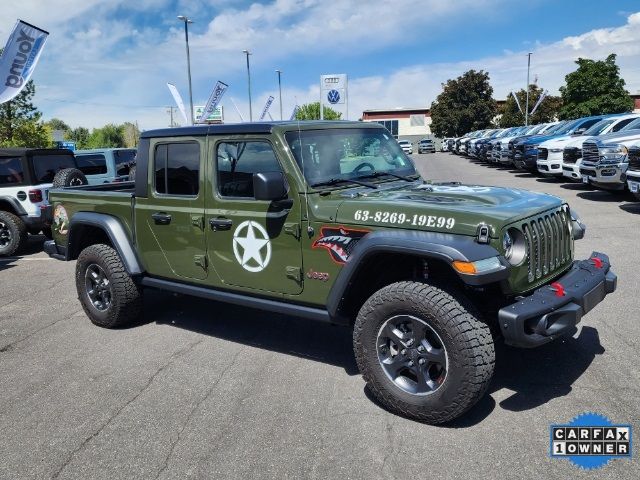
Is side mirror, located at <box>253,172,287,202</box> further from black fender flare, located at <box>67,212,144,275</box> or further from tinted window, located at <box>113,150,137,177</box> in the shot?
tinted window, located at <box>113,150,137,177</box>

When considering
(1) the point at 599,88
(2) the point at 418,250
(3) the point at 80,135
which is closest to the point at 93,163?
(2) the point at 418,250

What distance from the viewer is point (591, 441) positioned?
9.87 feet

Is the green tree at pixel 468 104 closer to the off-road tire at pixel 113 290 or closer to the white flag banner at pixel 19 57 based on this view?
the white flag banner at pixel 19 57

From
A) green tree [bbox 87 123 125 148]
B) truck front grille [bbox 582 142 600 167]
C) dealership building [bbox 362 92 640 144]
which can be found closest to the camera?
truck front grille [bbox 582 142 600 167]

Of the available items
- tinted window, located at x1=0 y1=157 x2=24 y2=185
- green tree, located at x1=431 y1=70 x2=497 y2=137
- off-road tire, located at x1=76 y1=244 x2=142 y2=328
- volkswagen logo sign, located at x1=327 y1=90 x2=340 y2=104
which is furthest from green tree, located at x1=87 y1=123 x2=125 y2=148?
off-road tire, located at x1=76 y1=244 x2=142 y2=328

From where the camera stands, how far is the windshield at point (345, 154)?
391 centimetres

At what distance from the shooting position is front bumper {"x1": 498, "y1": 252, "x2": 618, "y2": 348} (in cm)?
296

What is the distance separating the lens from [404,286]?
328cm

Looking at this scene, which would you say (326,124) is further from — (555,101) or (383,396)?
(555,101)

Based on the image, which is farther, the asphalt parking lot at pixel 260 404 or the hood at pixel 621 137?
the hood at pixel 621 137

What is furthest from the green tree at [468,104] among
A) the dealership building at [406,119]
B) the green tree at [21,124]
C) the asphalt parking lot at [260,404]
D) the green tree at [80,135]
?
the green tree at [80,135]

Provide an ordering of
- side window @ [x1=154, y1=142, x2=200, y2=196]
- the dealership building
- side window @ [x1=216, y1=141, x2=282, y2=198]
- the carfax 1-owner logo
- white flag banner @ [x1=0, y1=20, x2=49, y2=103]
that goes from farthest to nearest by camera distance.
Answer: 1. the dealership building
2. white flag banner @ [x1=0, y1=20, x2=49, y2=103]
3. side window @ [x1=154, y1=142, x2=200, y2=196]
4. side window @ [x1=216, y1=141, x2=282, y2=198]
5. the carfax 1-owner logo

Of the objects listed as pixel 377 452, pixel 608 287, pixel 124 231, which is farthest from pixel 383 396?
pixel 124 231

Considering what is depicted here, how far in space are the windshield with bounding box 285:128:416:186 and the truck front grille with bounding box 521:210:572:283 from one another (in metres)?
1.31
